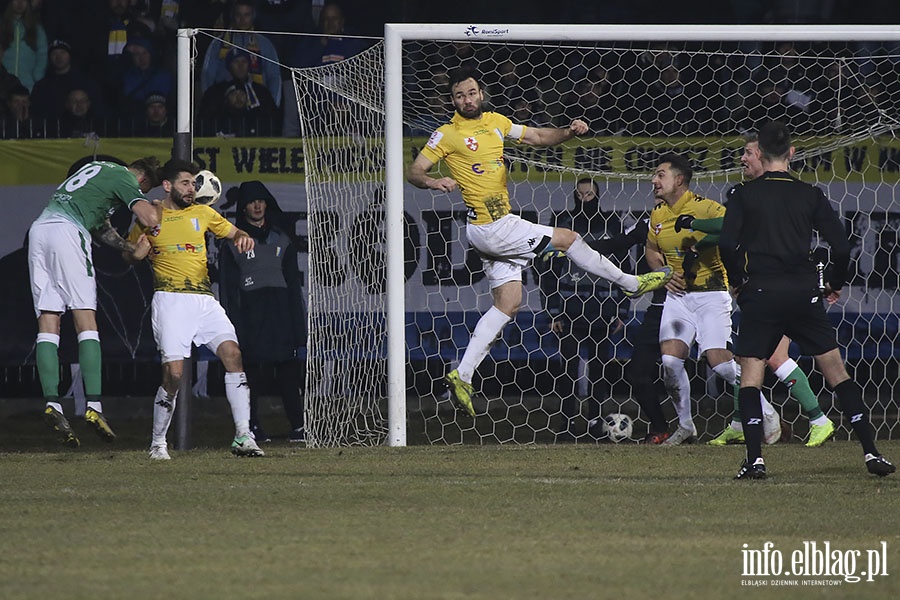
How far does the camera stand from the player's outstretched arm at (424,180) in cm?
909

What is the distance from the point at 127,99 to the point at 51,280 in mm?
5205

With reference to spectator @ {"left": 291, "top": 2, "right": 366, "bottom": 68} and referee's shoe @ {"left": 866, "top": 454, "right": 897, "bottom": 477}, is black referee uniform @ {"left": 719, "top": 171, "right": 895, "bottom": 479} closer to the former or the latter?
referee's shoe @ {"left": 866, "top": 454, "right": 897, "bottom": 477}

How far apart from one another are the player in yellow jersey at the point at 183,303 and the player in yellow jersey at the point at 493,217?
148cm

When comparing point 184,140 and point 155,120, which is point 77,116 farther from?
point 184,140

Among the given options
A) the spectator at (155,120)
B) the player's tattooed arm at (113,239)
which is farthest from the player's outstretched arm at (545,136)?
the spectator at (155,120)

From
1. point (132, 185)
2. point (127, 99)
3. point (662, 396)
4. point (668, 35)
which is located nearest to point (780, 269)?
point (668, 35)

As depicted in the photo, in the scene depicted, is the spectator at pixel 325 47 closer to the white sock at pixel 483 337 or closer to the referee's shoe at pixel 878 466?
the white sock at pixel 483 337

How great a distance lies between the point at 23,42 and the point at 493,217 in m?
7.57

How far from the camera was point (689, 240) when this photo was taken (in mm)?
10320

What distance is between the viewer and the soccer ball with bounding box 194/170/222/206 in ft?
32.4

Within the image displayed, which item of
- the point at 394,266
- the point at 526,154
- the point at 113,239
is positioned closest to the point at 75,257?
the point at 113,239

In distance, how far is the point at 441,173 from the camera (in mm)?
12547

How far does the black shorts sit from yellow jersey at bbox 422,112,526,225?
85.9 inches

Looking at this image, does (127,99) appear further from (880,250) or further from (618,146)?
(880,250)
